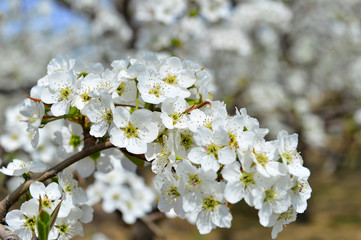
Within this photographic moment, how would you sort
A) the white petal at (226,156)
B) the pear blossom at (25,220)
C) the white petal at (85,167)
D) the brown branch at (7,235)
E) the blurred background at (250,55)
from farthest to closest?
1. the blurred background at (250,55)
2. the white petal at (85,167)
3. the pear blossom at (25,220)
4. the white petal at (226,156)
5. the brown branch at (7,235)

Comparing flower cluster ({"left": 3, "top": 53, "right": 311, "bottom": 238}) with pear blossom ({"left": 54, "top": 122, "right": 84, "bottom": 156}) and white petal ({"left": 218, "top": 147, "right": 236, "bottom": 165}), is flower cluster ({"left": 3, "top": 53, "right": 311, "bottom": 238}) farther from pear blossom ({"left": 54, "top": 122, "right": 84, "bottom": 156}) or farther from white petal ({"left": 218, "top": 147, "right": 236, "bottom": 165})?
pear blossom ({"left": 54, "top": 122, "right": 84, "bottom": 156})

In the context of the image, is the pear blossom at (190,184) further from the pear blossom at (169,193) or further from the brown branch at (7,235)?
the brown branch at (7,235)

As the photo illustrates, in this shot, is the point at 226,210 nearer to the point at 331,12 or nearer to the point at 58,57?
the point at 58,57

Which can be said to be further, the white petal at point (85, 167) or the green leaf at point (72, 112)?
the white petal at point (85, 167)

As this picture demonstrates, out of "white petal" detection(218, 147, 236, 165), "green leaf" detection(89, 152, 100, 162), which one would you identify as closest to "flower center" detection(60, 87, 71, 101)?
"green leaf" detection(89, 152, 100, 162)

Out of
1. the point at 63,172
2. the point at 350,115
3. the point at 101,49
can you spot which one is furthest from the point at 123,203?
the point at 350,115

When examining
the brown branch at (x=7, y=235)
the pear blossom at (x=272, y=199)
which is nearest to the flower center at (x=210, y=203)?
the pear blossom at (x=272, y=199)
